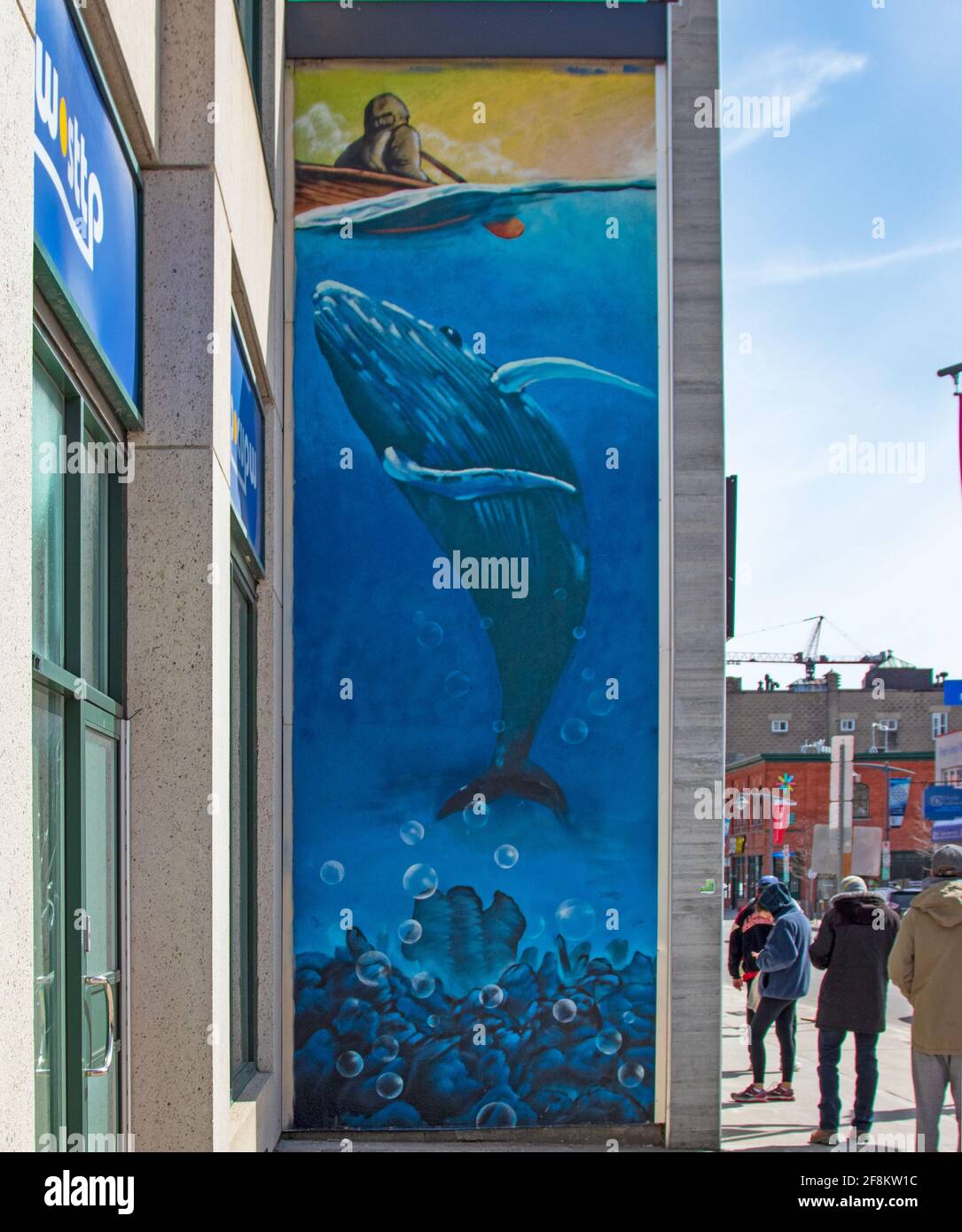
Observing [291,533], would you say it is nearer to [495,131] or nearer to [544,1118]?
[495,131]

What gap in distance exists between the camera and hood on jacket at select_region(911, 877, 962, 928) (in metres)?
7.95

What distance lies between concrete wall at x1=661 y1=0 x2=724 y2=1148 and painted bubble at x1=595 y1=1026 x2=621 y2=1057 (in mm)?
354

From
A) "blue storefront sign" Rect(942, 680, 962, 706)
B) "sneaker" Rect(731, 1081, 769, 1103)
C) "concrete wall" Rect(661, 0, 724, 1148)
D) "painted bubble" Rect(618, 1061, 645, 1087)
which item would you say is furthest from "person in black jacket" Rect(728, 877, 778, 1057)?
"blue storefront sign" Rect(942, 680, 962, 706)

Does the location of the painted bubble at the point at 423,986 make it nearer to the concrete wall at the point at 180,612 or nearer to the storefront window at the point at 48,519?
the concrete wall at the point at 180,612

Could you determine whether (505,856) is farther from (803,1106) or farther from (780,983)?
(803,1106)

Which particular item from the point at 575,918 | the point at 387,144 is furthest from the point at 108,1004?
the point at 387,144

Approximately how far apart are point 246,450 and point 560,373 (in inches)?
117

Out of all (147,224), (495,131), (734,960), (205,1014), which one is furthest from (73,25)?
(734,960)

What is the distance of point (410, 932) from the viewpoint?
31.8 ft

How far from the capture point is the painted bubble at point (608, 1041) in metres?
9.71

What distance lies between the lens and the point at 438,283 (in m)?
10.2

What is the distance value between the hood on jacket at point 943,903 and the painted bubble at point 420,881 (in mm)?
3196

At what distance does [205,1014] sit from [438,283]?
6.07m

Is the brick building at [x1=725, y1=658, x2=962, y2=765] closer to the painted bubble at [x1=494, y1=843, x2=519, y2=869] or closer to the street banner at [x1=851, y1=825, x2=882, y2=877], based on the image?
the street banner at [x1=851, y1=825, x2=882, y2=877]
